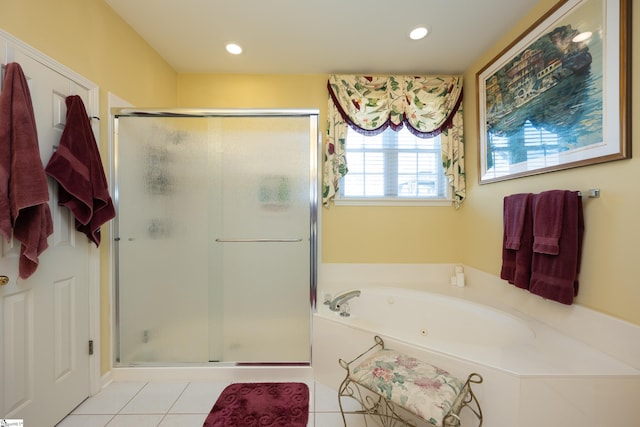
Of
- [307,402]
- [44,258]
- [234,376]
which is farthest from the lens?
[234,376]

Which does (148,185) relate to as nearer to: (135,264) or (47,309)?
(135,264)

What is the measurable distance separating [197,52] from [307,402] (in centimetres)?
271

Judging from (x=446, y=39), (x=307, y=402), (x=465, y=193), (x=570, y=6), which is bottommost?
(x=307, y=402)

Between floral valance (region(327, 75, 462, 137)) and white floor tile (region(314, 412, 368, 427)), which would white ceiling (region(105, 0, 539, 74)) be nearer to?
floral valance (region(327, 75, 462, 137))

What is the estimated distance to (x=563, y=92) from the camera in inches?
52.3

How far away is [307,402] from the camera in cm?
148

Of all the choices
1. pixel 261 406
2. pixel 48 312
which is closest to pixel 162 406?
pixel 261 406

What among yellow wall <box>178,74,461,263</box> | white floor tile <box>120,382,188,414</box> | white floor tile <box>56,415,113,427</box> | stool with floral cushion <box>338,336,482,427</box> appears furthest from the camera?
yellow wall <box>178,74,461,263</box>

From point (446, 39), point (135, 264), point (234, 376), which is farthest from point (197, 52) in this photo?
point (234, 376)

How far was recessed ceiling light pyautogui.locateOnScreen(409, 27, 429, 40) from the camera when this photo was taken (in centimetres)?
173

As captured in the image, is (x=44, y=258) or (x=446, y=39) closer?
(x=44, y=258)

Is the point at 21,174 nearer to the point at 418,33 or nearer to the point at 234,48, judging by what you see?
the point at 234,48

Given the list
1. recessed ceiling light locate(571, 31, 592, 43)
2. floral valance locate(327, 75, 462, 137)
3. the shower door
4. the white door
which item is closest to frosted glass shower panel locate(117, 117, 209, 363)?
the shower door

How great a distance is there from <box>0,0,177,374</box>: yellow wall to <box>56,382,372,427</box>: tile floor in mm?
215
